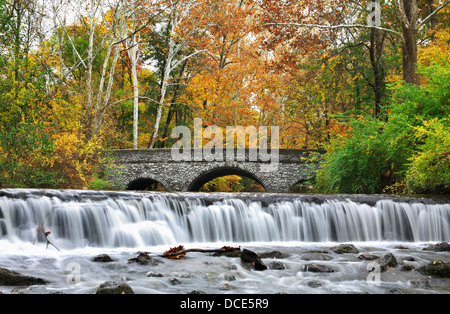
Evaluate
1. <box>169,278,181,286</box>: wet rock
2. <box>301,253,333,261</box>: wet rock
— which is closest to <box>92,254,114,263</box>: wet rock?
<box>169,278,181,286</box>: wet rock

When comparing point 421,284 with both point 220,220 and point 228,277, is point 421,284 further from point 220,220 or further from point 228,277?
point 220,220

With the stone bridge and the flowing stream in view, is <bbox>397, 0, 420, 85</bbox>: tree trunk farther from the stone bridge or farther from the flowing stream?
the stone bridge

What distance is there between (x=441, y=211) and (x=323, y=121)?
60.1 feet

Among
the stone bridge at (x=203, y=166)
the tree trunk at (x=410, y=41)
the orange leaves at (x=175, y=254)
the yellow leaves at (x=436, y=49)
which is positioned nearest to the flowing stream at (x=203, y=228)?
the orange leaves at (x=175, y=254)

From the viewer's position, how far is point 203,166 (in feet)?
72.3

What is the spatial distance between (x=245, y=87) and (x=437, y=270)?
21.9 metres

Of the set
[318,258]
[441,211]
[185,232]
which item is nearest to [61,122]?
[185,232]

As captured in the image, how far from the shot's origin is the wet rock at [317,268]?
6.21 meters

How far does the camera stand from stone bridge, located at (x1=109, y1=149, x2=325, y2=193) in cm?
2133

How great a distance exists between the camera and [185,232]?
9.45 metres

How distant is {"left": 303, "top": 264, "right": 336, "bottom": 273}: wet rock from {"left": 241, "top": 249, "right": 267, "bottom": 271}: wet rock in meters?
0.64

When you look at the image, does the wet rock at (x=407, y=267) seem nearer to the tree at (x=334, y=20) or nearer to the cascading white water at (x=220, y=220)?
the cascading white water at (x=220, y=220)

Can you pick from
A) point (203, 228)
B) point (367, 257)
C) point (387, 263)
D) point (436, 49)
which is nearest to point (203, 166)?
point (436, 49)

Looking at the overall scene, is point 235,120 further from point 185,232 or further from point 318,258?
point 318,258
